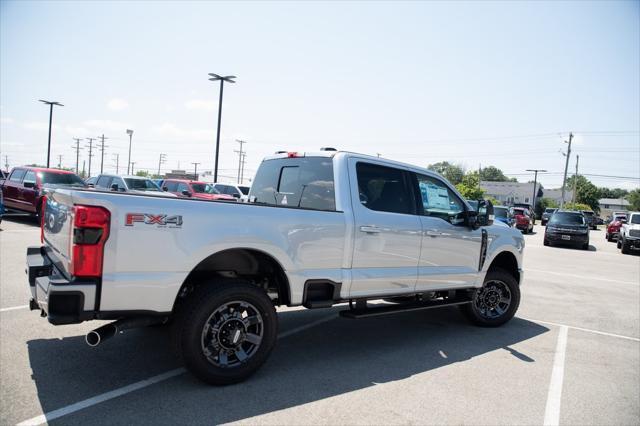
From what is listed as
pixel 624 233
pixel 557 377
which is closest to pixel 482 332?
pixel 557 377

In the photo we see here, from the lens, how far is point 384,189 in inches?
197

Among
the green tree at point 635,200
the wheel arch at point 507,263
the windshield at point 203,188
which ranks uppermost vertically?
the green tree at point 635,200

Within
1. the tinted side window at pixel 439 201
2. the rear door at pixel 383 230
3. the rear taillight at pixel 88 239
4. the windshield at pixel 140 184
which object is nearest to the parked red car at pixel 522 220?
the windshield at pixel 140 184

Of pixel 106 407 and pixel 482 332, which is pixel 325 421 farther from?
pixel 482 332

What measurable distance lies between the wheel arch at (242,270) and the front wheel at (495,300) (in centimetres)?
Answer: 310

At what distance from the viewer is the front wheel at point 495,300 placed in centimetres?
621

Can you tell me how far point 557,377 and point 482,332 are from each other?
5.02ft

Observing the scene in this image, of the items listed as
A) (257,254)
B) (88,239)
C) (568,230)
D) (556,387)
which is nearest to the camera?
(88,239)

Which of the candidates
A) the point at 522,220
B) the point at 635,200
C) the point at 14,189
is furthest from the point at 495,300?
the point at 635,200

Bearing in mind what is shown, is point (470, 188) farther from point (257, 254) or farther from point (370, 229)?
point (257, 254)

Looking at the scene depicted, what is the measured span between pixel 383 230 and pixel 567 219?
19690 mm

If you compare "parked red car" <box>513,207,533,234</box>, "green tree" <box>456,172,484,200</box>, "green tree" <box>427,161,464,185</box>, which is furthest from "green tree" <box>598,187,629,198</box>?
"parked red car" <box>513,207,533,234</box>

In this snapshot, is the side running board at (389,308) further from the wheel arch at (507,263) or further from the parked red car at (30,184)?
the parked red car at (30,184)

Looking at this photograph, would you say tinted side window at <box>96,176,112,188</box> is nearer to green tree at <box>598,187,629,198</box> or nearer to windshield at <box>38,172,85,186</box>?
windshield at <box>38,172,85,186</box>
